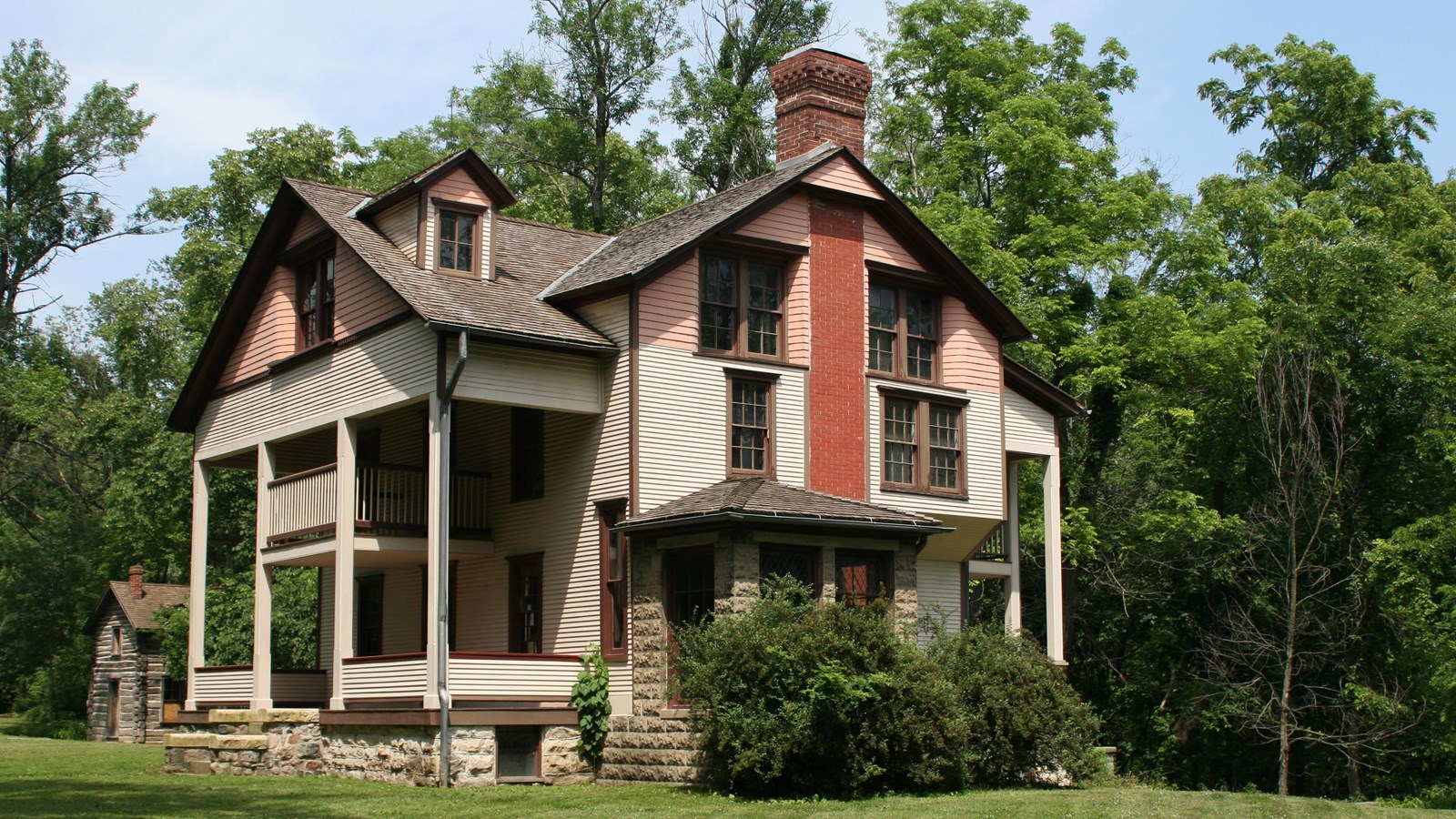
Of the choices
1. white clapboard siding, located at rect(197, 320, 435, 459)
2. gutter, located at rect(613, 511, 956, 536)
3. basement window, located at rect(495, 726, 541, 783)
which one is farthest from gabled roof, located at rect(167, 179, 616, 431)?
basement window, located at rect(495, 726, 541, 783)

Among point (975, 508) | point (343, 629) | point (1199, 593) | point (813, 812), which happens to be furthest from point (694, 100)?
point (813, 812)

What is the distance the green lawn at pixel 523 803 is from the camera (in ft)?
53.6

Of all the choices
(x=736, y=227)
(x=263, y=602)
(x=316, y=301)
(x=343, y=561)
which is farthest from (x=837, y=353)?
(x=263, y=602)

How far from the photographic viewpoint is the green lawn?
1634cm

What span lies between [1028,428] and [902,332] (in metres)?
3.67

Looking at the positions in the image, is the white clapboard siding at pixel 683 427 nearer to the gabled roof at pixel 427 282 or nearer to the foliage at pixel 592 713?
the gabled roof at pixel 427 282

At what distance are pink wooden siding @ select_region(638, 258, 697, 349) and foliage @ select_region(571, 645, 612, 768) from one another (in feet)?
16.9

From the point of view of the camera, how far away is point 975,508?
26062 mm

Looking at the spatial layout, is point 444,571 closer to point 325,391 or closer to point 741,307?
point 325,391

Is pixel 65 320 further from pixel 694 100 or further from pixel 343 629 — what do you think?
pixel 343 629

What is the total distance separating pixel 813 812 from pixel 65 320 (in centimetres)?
5901

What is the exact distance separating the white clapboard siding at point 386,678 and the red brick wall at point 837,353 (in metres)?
6.86

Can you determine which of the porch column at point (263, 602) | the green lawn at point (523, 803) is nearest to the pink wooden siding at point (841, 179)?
the green lawn at point (523, 803)

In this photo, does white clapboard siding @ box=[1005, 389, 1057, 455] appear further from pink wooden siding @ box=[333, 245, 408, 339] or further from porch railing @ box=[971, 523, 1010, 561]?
pink wooden siding @ box=[333, 245, 408, 339]
